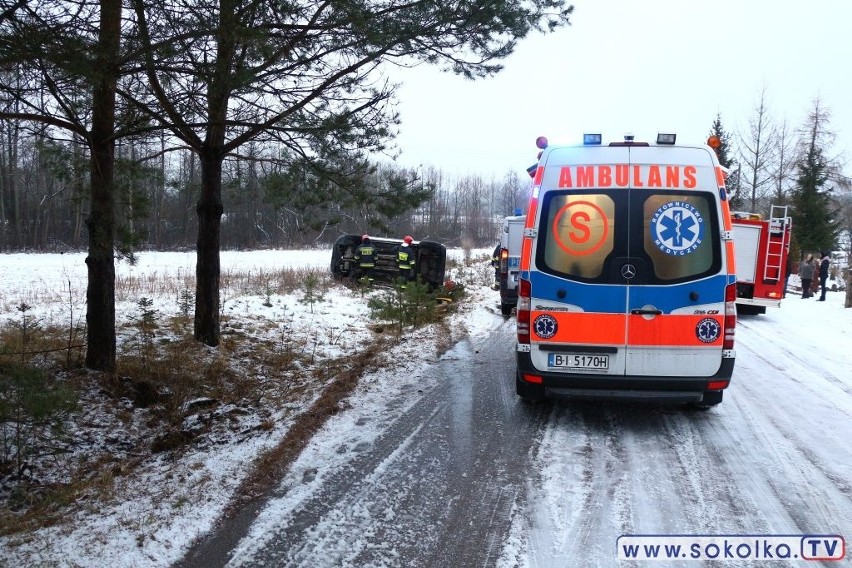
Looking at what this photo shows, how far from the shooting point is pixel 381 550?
3.29 metres

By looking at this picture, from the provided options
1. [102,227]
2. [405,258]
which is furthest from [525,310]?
[405,258]

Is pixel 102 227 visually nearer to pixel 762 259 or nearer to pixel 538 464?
pixel 538 464

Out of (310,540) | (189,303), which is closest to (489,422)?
(310,540)

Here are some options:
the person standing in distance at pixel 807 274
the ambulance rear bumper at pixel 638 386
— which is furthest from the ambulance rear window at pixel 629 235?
the person standing in distance at pixel 807 274

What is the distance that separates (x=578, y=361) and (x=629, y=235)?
1.26m

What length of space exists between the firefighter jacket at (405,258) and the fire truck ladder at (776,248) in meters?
9.68

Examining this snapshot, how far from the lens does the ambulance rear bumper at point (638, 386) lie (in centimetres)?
507

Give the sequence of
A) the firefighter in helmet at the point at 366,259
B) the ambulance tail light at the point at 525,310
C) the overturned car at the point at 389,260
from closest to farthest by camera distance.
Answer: the ambulance tail light at the point at 525,310
the overturned car at the point at 389,260
the firefighter in helmet at the point at 366,259

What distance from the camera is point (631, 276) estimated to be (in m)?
5.13

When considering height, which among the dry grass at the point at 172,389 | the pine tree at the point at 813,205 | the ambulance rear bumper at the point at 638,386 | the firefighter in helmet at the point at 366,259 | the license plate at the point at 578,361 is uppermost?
the pine tree at the point at 813,205

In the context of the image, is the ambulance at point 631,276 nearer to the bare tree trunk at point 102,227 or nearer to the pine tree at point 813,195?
the bare tree trunk at point 102,227

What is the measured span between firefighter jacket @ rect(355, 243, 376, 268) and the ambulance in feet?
43.8

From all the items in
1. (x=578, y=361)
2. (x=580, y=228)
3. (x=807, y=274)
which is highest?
(x=580, y=228)

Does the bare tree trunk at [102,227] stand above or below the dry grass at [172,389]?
above
